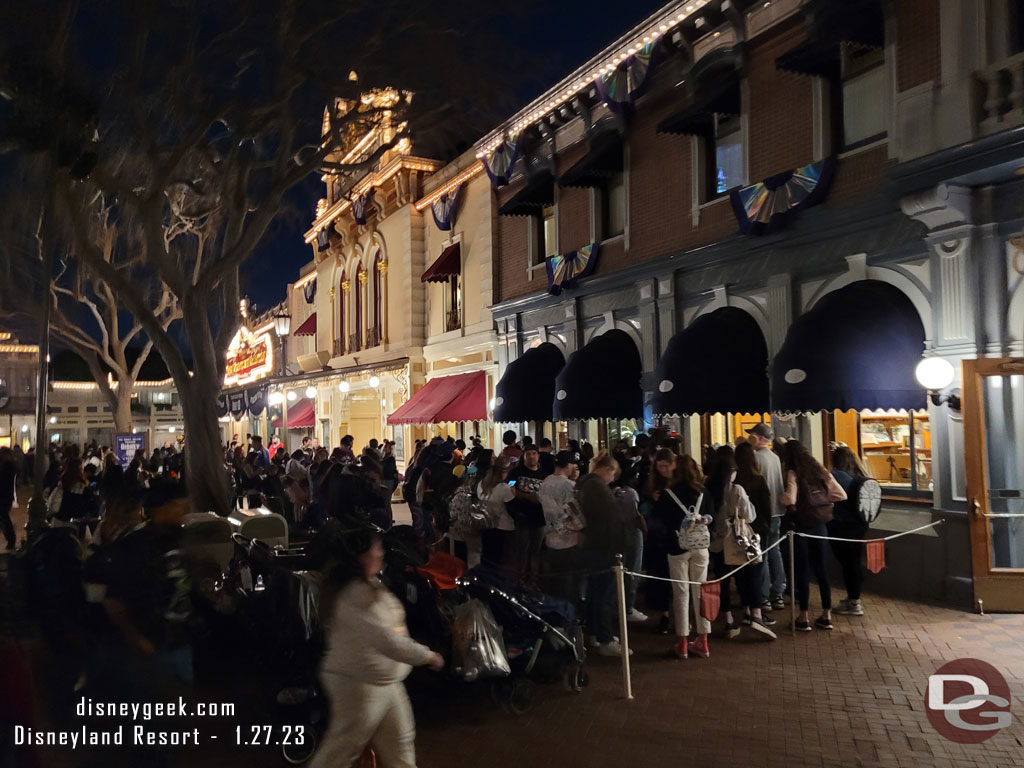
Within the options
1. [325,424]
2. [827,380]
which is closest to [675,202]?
[827,380]

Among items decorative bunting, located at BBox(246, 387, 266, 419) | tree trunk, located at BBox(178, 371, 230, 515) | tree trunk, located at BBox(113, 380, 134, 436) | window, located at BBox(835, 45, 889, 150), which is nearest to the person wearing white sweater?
tree trunk, located at BBox(178, 371, 230, 515)

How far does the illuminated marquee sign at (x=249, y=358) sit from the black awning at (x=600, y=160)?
22.7m

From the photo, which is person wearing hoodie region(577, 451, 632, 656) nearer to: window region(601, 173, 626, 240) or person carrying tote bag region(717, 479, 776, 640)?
person carrying tote bag region(717, 479, 776, 640)

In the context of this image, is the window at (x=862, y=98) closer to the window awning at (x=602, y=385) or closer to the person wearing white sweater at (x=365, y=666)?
the window awning at (x=602, y=385)

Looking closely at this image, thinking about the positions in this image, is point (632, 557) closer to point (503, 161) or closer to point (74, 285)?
point (503, 161)

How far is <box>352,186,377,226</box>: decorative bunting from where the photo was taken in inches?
1024

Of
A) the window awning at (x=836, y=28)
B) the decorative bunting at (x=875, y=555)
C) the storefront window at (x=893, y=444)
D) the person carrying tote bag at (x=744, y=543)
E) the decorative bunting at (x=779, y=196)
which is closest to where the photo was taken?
the person carrying tote bag at (x=744, y=543)

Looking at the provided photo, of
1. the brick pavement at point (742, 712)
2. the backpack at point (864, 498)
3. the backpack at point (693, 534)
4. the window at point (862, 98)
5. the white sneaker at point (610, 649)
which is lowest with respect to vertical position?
the brick pavement at point (742, 712)

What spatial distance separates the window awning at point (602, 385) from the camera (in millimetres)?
15422

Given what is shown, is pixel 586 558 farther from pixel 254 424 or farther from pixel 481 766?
pixel 254 424

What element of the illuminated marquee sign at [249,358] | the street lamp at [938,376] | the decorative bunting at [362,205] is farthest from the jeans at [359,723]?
the illuminated marquee sign at [249,358]

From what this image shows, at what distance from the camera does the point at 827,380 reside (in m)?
10.0

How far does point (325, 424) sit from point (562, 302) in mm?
16420

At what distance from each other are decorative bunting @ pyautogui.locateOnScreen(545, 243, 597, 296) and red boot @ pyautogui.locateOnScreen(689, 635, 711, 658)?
10034 millimetres
